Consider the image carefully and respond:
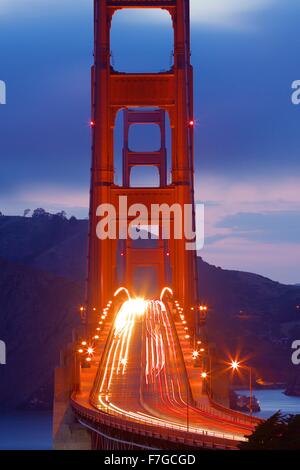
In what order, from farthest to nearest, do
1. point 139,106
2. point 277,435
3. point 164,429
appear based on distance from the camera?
point 139,106 → point 164,429 → point 277,435

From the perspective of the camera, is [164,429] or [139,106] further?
[139,106]

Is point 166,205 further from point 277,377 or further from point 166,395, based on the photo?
point 277,377

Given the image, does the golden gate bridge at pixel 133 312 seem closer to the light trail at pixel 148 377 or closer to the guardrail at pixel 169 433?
the light trail at pixel 148 377

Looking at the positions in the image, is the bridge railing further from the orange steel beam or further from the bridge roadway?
the orange steel beam

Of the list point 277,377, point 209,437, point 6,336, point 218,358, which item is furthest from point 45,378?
point 209,437

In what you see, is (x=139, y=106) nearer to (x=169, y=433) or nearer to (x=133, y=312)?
(x=133, y=312)

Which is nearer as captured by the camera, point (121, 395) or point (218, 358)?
point (121, 395)

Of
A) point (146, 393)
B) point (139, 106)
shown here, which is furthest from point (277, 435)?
point (139, 106)
